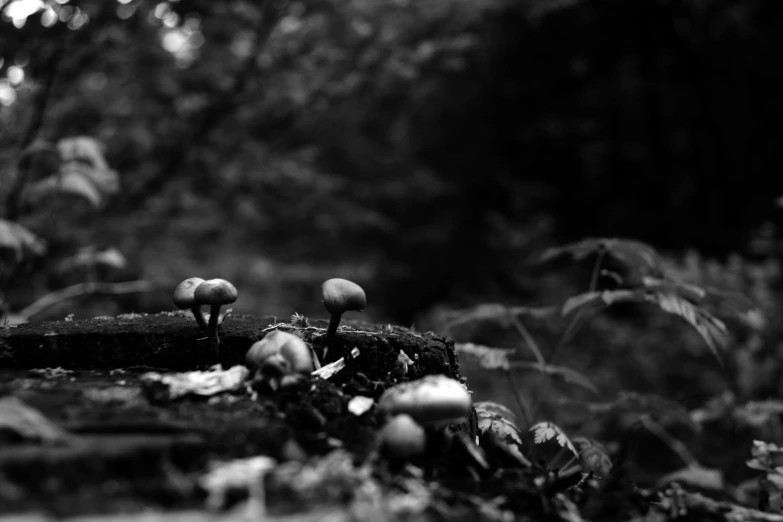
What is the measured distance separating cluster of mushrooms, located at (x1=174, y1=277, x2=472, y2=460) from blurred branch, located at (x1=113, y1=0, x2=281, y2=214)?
3422mm

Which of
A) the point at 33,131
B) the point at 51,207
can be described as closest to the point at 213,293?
the point at 51,207

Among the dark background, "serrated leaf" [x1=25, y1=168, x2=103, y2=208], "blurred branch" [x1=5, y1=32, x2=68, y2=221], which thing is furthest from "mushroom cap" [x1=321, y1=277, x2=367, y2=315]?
"blurred branch" [x1=5, y1=32, x2=68, y2=221]

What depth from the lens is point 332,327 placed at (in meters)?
1.95

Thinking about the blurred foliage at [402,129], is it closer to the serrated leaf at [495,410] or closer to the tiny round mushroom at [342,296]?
the tiny round mushroom at [342,296]

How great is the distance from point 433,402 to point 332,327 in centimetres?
61

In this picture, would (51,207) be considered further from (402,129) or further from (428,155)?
(402,129)

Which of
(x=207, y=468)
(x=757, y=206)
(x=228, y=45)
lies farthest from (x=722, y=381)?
(x=207, y=468)

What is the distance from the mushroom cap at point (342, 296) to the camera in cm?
176

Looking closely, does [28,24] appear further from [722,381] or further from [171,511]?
[722,381]

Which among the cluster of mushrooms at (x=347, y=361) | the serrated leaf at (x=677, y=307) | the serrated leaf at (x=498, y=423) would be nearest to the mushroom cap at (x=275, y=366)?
the cluster of mushrooms at (x=347, y=361)

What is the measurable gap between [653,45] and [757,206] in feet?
8.24

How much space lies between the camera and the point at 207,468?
1.26 meters

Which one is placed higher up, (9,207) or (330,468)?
(9,207)

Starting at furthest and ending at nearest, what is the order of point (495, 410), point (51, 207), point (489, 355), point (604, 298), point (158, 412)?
1. point (51, 207)
2. point (489, 355)
3. point (604, 298)
4. point (495, 410)
5. point (158, 412)
